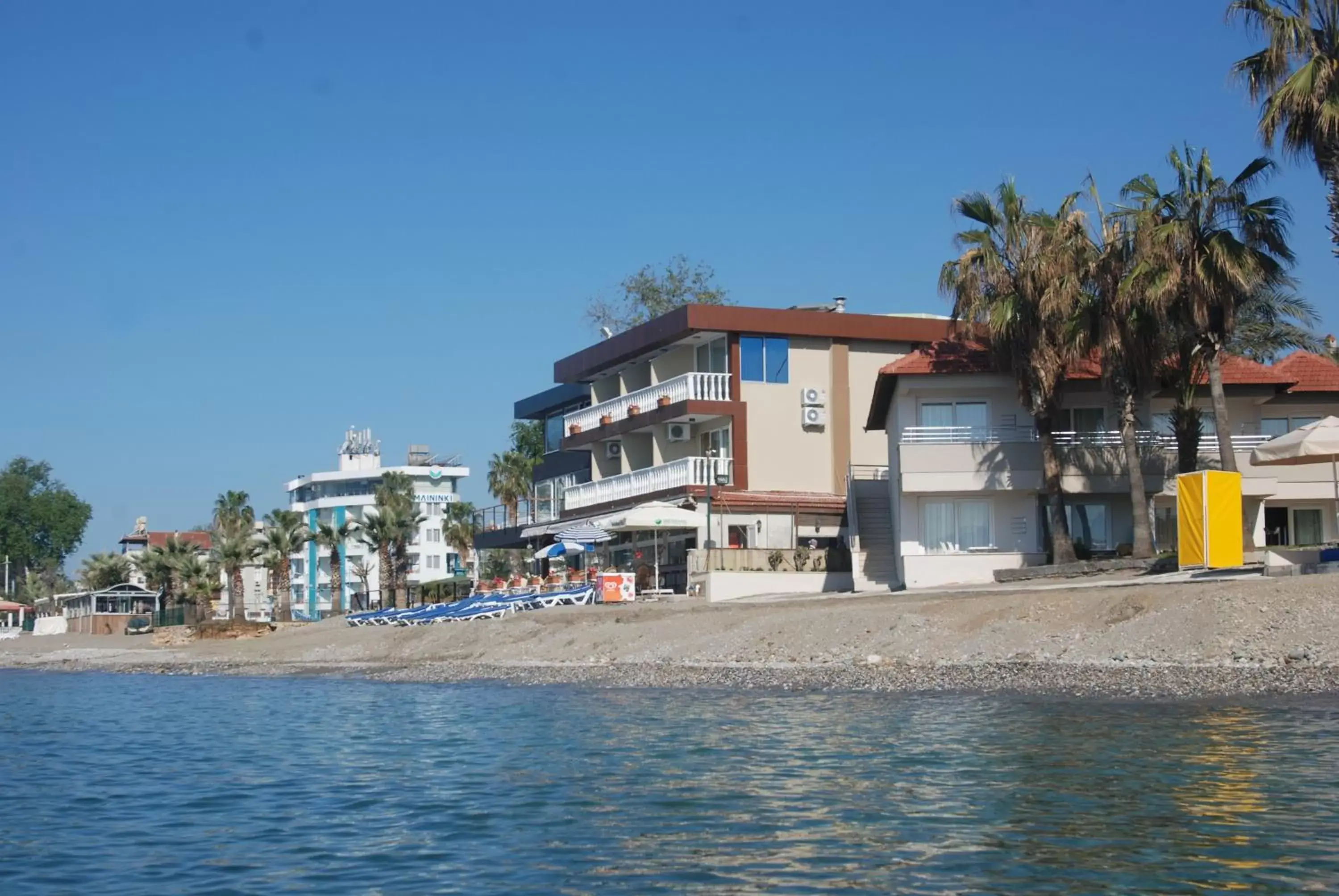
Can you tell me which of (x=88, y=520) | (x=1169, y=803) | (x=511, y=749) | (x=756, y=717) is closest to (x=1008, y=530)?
(x=756, y=717)

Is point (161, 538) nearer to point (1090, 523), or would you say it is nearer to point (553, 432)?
point (553, 432)

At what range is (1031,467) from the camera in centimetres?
3762

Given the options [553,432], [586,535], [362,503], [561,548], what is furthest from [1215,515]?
[362,503]

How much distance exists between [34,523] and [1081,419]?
121700 millimetres

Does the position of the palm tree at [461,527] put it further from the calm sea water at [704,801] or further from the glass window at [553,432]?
the calm sea water at [704,801]

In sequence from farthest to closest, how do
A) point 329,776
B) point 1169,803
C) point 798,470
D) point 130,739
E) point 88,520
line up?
point 88,520 < point 798,470 < point 130,739 < point 329,776 < point 1169,803

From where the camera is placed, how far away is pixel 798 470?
153 ft

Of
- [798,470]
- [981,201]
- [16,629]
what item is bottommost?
[16,629]

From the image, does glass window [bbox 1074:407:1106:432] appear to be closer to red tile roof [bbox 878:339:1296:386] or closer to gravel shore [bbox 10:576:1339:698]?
red tile roof [bbox 878:339:1296:386]

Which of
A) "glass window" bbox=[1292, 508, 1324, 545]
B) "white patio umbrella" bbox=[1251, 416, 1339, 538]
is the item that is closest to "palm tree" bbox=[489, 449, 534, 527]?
"glass window" bbox=[1292, 508, 1324, 545]

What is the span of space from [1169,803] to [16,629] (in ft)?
285

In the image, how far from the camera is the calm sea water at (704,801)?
418 inches

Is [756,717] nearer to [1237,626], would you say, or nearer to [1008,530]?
[1237,626]

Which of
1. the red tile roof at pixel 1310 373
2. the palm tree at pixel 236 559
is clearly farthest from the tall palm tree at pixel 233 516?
the red tile roof at pixel 1310 373
